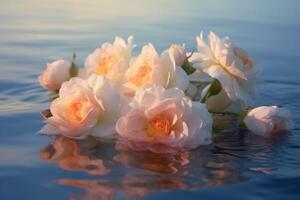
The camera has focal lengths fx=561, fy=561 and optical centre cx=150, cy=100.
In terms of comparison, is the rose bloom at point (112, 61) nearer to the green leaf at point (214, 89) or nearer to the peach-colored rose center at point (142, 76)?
the peach-colored rose center at point (142, 76)

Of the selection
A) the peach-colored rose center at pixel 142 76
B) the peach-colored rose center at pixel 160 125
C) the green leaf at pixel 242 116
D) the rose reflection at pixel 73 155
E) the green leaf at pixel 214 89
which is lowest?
the rose reflection at pixel 73 155

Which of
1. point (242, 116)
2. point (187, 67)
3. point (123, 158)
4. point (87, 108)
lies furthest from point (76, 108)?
point (242, 116)

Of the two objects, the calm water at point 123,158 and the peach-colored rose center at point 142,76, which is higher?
the peach-colored rose center at point 142,76

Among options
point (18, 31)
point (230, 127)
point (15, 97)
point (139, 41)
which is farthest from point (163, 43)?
point (230, 127)

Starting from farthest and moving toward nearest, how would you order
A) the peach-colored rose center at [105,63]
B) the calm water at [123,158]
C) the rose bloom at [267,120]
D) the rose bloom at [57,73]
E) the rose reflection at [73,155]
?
the rose bloom at [57,73] → the peach-colored rose center at [105,63] → the rose bloom at [267,120] → the rose reflection at [73,155] → the calm water at [123,158]

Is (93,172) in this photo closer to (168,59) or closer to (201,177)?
(201,177)

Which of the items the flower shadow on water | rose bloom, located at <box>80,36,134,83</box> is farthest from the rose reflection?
rose bloom, located at <box>80,36,134,83</box>

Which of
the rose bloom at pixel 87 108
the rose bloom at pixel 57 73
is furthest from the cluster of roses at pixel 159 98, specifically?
the rose bloom at pixel 57 73

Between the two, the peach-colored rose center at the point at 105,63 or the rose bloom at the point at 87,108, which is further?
the peach-colored rose center at the point at 105,63

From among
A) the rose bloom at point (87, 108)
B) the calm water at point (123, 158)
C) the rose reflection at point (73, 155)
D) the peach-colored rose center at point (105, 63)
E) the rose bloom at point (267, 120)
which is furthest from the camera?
the peach-colored rose center at point (105, 63)
